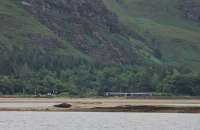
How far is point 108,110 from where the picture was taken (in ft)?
513
